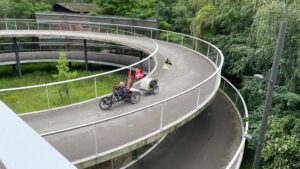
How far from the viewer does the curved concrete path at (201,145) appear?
10.3 m

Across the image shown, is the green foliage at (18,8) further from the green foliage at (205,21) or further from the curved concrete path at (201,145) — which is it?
the curved concrete path at (201,145)

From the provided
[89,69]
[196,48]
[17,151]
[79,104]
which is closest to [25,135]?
[17,151]

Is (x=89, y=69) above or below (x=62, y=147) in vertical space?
below

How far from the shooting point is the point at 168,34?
65.2 feet

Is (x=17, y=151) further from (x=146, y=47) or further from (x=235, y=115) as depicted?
(x=146, y=47)

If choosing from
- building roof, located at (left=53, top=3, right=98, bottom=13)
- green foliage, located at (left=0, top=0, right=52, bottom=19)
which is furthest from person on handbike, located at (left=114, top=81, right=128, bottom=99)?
building roof, located at (left=53, top=3, right=98, bottom=13)

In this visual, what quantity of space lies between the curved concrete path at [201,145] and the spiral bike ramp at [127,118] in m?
2.16

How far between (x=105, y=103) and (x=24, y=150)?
8.47m

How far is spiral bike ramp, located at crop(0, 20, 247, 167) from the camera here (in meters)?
7.11

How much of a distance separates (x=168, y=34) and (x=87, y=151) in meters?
14.3

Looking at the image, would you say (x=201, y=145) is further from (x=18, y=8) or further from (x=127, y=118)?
(x=18, y=8)

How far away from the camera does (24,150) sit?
1241mm

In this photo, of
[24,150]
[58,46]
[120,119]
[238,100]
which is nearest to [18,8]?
[58,46]

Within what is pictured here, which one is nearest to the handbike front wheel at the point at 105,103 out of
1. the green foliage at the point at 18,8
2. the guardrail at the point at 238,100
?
the guardrail at the point at 238,100
